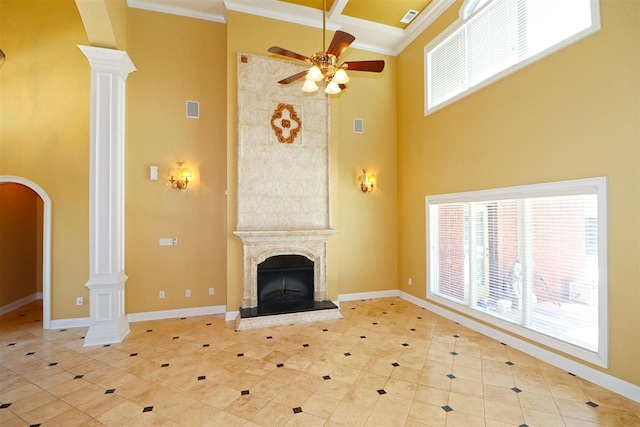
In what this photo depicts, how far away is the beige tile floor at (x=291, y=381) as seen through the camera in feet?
9.05

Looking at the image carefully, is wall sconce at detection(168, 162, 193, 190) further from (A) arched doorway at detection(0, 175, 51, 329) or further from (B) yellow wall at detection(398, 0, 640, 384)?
(B) yellow wall at detection(398, 0, 640, 384)

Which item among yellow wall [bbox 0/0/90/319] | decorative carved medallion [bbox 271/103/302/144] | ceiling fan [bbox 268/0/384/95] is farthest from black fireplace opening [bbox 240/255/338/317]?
ceiling fan [bbox 268/0/384/95]

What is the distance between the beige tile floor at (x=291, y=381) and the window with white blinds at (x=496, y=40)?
3984 mm

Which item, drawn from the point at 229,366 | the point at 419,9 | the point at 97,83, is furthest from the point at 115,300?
the point at 419,9

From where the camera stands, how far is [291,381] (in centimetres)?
337

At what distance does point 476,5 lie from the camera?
495 centimetres

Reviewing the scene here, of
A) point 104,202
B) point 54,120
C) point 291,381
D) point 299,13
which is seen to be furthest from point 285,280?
point 299,13

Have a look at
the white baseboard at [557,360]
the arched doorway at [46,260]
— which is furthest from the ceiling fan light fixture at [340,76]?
the arched doorway at [46,260]

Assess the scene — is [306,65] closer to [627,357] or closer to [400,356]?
[400,356]

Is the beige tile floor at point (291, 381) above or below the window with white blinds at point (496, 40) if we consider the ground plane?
below

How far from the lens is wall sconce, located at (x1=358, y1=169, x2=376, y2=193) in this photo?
6570 millimetres

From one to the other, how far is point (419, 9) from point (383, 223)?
437 cm

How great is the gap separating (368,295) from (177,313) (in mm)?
3974

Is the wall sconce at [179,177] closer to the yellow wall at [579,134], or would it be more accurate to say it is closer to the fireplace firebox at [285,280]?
the fireplace firebox at [285,280]
